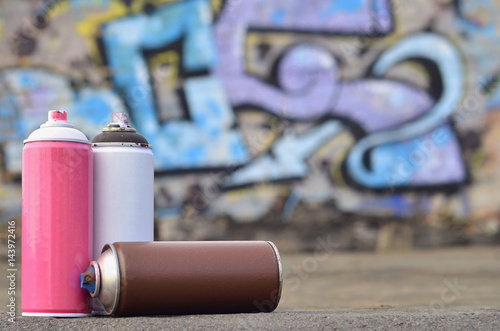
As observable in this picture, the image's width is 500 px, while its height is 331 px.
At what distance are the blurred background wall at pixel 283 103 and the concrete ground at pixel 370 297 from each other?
1.92ft

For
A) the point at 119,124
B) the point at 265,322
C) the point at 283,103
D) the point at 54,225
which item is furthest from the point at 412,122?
the point at 54,225

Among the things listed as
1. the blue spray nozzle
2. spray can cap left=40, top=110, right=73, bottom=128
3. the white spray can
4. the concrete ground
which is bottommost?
the concrete ground

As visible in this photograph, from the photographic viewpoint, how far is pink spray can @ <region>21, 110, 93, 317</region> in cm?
273

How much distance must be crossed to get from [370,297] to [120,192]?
107 inches

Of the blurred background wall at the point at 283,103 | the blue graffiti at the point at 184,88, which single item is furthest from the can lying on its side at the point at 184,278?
the blue graffiti at the point at 184,88

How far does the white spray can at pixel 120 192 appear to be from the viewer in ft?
9.48

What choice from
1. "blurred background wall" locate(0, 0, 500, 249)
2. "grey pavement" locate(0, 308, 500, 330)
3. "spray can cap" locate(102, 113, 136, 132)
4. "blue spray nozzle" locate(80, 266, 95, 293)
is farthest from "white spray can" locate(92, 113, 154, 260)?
"blurred background wall" locate(0, 0, 500, 249)

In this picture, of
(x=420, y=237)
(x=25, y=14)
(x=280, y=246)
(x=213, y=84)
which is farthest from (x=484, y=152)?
(x=25, y=14)

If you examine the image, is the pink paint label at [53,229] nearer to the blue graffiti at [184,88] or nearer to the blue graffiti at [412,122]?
the blue graffiti at [184,88]

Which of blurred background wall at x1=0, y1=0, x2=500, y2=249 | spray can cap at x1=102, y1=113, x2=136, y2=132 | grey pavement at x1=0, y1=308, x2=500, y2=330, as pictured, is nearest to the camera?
grey pavement at x1=0, y1=308, x2=500, y2=330

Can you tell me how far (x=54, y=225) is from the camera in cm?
273

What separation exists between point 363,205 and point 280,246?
3.51ft

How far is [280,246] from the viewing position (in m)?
7.90

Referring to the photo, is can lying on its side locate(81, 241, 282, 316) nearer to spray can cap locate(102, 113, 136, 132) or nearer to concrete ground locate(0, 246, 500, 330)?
concrete ground locate(0, 246, 500, 330)
